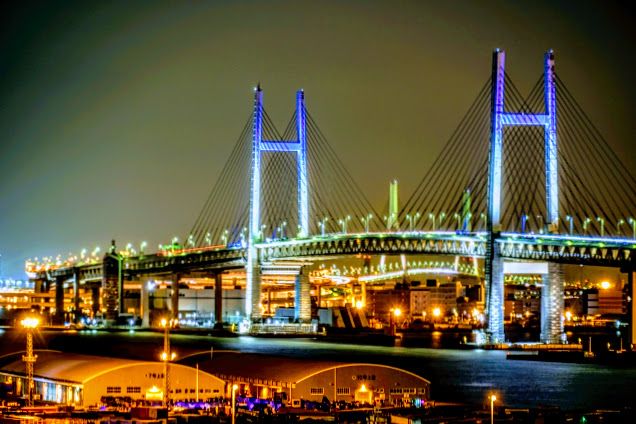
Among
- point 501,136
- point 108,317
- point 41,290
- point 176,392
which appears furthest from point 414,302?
point 176,392

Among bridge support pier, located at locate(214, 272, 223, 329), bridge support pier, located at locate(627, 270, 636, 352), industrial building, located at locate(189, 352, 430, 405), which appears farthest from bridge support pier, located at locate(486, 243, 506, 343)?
bridge support pier, located at locate(214, 272, 223, 329)

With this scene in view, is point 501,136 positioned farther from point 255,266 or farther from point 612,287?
point 612,287

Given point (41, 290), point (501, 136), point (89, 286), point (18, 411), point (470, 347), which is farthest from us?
point (41, 290)

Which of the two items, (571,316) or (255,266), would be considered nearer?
(255,266)

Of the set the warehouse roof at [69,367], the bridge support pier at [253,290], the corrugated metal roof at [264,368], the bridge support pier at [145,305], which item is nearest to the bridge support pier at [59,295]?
the bridge support pier at [145,305]

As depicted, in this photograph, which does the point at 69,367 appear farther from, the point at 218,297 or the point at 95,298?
the point at 95,298

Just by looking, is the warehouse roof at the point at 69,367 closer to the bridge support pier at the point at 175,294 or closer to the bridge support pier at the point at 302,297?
the bridge support pier at the point at 302,297

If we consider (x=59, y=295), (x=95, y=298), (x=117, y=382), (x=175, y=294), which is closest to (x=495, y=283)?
(x=117, y=382)
